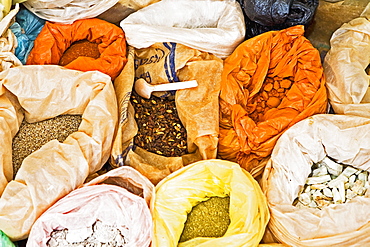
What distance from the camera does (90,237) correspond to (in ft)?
4.89

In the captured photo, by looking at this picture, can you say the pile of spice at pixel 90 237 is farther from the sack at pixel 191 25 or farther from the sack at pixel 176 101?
the sack at pixel 191 25

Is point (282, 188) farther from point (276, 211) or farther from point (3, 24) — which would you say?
point (3, 24)

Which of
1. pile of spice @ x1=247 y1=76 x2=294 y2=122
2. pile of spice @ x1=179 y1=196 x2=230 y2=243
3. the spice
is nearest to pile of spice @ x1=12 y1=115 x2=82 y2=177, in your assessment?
the spice

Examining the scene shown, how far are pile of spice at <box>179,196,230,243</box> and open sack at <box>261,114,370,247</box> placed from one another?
0.56 ft

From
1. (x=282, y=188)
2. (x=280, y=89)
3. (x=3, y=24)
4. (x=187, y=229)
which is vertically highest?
(x=3, y=24)

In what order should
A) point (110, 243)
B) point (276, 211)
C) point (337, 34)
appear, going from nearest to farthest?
point (110, 243), point (276, 211), point (337, 34)

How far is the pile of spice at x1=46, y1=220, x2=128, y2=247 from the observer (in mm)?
1476

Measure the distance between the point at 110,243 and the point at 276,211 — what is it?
59cm

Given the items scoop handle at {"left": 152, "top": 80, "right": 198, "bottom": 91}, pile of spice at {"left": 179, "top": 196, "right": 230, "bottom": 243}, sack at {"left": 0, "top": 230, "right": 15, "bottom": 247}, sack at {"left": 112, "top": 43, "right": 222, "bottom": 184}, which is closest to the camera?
sack at {"left": 0, "top": 230, "right": 15, "bottom": 247}

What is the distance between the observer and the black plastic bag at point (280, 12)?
1.90 metres

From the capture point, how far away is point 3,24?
5.93ft

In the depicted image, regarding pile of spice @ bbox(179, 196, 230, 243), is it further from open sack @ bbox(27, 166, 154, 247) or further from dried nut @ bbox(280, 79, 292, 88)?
dried nut @ bbox(280, 79, 292, 88)

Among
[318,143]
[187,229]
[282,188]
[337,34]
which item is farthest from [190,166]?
[337,34]

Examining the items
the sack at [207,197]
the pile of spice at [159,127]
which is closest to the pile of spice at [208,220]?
the sack at [207,197]
